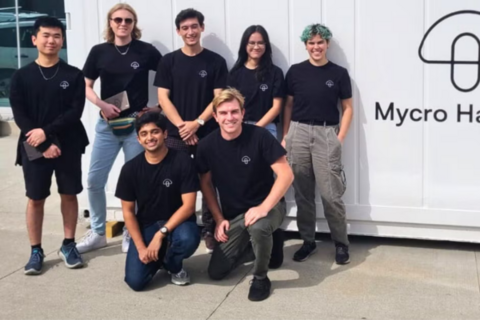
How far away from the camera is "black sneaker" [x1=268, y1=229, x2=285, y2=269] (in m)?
5.07

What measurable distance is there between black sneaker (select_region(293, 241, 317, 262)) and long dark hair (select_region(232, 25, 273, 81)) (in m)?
1.26

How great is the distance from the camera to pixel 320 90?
5195mm

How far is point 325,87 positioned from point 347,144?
527 mm

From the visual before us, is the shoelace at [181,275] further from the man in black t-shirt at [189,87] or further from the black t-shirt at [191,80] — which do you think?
the black t-shirt at [191,80]

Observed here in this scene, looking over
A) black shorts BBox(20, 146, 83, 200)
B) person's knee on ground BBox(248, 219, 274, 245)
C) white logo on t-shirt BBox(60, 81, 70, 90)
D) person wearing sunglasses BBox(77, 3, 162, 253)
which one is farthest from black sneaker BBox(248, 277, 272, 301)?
white logo on t-shirt BBox(60, 81, 70, 90)

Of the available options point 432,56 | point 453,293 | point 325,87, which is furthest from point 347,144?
point 453,293

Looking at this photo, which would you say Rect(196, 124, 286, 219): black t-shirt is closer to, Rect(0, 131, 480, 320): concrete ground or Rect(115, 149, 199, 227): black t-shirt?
Rect(115, 149, 199, 227): black t-shirt

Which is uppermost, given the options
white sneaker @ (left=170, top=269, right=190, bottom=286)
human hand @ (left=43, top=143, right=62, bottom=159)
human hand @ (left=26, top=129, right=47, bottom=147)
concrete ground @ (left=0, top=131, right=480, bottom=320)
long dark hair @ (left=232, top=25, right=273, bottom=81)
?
long dark hair @ (left=232, top=25, right=273, bottom=81)

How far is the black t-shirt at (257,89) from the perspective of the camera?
526 centimetres

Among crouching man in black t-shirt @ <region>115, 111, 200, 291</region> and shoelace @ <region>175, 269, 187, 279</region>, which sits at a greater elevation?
crouching man in black t-shirt @ <region>115, 111, 200, 291</region>

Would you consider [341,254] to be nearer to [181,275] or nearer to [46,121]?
[181,275]

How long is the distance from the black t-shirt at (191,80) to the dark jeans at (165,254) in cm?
88

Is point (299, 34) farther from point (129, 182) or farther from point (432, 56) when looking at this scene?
point (129, 182)

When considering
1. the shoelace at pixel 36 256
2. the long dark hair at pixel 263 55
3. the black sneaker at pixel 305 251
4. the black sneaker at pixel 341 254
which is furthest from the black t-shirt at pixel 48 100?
the black sneaker at pixel 341 254
